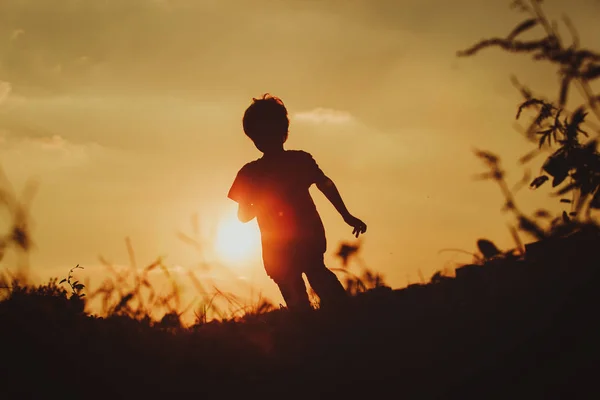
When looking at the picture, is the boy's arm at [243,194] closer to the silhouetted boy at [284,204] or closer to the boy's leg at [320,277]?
the silhouetted boy at [284,204]

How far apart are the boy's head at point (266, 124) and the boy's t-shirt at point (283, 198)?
0.44 feet

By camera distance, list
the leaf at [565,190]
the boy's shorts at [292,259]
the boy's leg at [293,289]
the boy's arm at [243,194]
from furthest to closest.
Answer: the boy's arm at [243,194]
the boy's shorts at [292,259]
the boy's leg at [293,289]
the leaf at [565,190]

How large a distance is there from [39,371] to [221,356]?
102 centimetres

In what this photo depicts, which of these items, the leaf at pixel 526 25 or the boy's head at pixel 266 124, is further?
the boy's head at pixel 266 124

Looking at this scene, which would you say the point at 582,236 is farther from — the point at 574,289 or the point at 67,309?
the point at 67,309

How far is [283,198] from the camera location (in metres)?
5.75

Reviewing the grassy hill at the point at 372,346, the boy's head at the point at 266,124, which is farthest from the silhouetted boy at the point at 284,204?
the grassy hill at the point at 372,346

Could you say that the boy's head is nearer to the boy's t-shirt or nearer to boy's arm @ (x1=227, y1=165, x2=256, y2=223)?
the boy's t-shirt

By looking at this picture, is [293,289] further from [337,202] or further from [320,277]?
[337,202]

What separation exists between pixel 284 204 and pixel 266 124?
83 centimetres

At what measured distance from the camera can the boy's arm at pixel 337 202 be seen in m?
5.87

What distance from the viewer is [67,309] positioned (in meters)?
4.78

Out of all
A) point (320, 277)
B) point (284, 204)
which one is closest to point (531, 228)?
point (320, 277)

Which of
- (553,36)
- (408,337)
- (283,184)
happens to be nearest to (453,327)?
(408,337)
